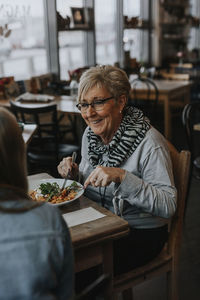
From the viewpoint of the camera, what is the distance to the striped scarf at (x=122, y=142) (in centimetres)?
159

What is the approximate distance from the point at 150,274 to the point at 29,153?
2177 mm

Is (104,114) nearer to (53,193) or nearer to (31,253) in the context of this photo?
(53,193)

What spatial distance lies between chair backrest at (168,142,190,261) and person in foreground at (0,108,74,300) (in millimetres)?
858

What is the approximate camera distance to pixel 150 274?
1.57 m

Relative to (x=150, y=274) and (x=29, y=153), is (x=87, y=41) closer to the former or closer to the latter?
(x=29, y=153)

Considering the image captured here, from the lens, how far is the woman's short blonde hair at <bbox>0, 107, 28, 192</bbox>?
0.82 metres

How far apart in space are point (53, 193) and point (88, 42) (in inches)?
193

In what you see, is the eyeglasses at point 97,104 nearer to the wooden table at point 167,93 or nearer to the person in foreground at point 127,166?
the person in foreground at point 127,166

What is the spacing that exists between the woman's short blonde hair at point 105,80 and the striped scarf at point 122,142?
12 centimetres

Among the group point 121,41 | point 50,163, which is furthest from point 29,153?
point 121,41

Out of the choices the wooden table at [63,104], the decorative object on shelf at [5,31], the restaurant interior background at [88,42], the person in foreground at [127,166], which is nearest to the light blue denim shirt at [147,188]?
the person in foreground at [127,166]

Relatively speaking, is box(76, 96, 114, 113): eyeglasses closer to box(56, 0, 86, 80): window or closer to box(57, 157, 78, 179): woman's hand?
box(57, 157, 78, 179): woman's hand

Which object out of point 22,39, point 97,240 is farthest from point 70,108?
point 97,240

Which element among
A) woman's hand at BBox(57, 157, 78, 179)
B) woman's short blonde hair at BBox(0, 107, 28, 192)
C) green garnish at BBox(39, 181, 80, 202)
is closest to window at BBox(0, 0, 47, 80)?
woman's hand at BBox(57, 157, 78, 179)
